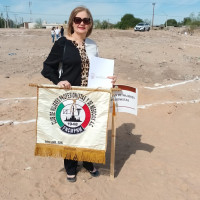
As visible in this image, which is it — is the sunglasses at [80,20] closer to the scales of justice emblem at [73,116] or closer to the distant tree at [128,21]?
the scales of justice emblem at [73,116]

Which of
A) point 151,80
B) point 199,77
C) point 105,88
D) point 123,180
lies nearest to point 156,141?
point 123,180

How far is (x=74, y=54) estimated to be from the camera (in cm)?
252

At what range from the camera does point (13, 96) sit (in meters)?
5.98

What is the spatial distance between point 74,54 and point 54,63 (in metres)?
0.24

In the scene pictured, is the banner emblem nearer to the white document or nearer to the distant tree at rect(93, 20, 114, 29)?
the white document

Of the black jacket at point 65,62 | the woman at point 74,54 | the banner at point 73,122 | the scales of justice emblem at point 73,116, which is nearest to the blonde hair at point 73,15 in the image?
the woman at point 74,54

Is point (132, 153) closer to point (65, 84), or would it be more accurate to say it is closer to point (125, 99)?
point (125, 99)

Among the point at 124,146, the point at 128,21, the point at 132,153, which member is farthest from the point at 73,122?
the point at 128,21

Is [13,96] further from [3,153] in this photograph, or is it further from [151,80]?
[151,80]

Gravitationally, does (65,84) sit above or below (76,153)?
above

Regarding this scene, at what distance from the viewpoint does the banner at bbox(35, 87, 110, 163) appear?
2.55m

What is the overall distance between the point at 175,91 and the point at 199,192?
3642mm

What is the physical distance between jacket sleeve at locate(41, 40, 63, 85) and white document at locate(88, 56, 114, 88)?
0.36 metres

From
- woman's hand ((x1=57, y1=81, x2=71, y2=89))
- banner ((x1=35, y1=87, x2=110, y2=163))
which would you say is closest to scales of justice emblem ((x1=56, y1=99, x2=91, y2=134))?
banner ((x1=35, y1=87, x2=110, y2=163))
